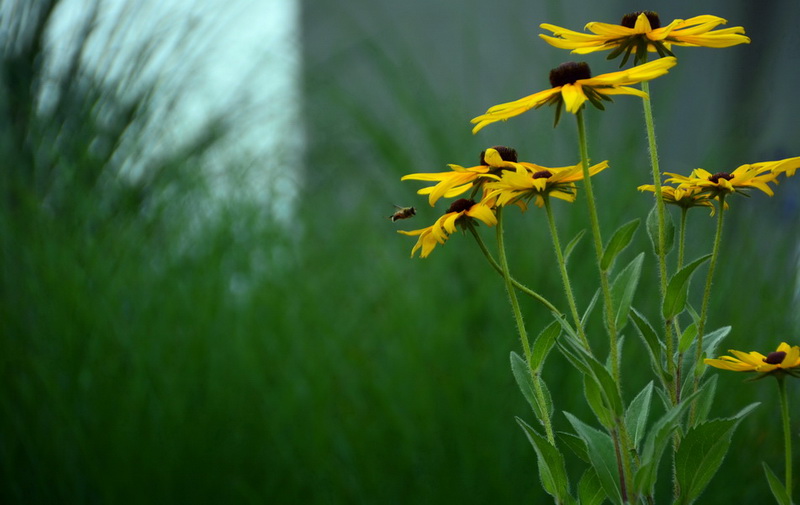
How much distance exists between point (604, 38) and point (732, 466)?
71 centimetres

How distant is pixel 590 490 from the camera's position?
372 mm

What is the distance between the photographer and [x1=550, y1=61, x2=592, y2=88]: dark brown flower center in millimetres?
304

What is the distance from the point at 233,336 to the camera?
3.24 ft

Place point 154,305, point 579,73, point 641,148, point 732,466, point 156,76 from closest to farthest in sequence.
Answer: point 579,73
point 732,466
point 154,305
point 641,148
point 156,76

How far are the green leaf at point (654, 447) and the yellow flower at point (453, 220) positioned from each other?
98 mm

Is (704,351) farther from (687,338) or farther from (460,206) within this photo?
(460,206)

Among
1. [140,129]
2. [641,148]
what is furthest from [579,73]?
[140,129]

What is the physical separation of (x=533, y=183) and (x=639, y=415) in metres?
0.12

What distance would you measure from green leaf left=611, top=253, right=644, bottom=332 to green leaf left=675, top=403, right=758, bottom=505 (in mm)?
51

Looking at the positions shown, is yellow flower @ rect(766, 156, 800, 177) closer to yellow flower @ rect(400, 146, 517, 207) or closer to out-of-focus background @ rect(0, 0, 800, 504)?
A: yellow flower @ rect(400, 146, 517, 207)

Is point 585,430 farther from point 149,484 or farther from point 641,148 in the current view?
point 641,148

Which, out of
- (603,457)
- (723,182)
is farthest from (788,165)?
(603,457)

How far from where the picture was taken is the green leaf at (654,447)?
0.31 m

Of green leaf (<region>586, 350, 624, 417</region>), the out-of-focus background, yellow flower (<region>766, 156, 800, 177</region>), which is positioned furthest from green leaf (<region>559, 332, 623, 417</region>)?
the out-of-focus background
